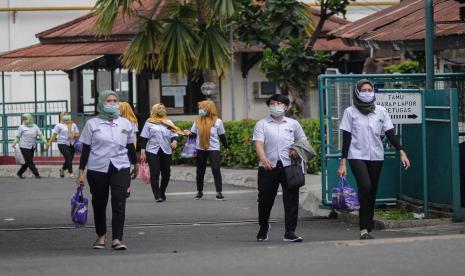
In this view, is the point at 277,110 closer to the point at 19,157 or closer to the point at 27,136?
the point at 27,136

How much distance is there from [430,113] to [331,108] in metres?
1.74

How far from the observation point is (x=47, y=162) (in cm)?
3419

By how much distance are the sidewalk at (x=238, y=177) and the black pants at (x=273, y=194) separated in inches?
→ 154

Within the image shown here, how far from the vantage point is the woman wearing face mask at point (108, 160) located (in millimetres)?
13547

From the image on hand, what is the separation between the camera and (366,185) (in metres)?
13.9

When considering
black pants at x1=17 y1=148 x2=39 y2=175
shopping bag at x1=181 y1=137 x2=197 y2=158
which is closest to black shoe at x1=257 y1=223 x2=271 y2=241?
shopping bag at x1=181 y1=137 x2=197 y2=158

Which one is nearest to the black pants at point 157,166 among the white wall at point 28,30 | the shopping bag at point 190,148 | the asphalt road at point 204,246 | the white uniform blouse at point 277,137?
Result: the asphalt road at point 204,246

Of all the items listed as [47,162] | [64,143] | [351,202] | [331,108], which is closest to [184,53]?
[64,143]

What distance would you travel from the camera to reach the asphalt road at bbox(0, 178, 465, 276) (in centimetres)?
1083

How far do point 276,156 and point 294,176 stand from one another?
1.10ft

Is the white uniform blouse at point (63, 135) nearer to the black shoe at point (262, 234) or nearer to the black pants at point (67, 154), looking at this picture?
the black pants at point (67, 154)

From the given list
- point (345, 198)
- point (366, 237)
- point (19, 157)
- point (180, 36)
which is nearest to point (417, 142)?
point (345, 198)

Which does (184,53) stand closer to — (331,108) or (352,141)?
(331,108)

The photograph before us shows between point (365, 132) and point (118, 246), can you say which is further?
point (365, 132)
